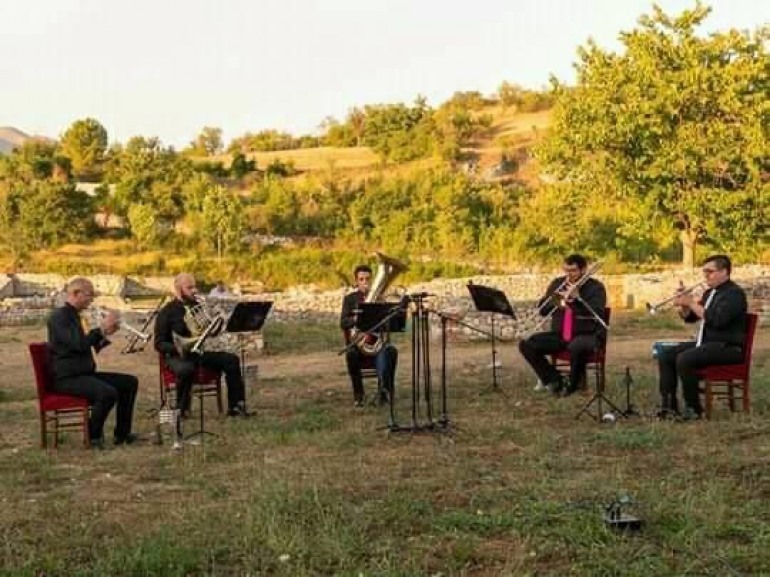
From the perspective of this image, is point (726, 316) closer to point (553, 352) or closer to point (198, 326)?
point (553, 352)

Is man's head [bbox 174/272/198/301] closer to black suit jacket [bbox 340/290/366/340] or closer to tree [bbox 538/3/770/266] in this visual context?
black suit jacket [bbox 340/290/366/340]

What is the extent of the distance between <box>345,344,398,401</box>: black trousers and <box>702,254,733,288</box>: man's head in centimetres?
307

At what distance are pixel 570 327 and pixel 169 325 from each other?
13.5 ft

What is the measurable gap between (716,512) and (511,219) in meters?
40.1

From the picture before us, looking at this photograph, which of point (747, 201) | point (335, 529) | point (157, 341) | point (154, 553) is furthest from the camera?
point (747, 201)

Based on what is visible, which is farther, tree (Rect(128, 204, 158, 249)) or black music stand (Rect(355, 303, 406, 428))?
tree (Rect(128, 204, 158, 249))

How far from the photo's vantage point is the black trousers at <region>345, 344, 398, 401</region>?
32.6 ft

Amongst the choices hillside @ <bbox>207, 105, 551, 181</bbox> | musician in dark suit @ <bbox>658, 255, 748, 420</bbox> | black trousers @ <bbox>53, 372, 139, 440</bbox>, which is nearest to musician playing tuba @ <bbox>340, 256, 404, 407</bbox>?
black trousers @ <bbox>53, 372, 139, 440</bbox>

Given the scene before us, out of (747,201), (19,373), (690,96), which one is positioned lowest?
(19,373)

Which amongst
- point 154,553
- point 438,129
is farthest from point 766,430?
point 438,129

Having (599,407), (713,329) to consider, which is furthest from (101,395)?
(713,329)

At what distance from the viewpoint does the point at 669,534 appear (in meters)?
5.04

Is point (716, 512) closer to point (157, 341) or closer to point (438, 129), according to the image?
point (157, 341)

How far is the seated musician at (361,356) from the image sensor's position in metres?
9.95
